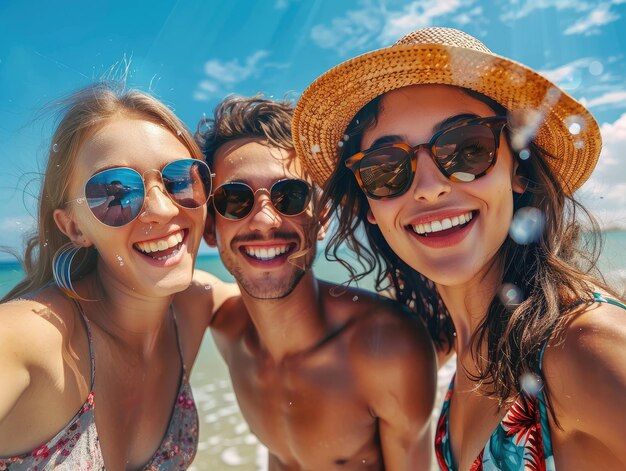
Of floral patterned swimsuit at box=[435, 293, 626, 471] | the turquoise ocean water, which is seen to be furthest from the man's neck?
floral patterned swimsuit at box=[435, 293, 626, 471]

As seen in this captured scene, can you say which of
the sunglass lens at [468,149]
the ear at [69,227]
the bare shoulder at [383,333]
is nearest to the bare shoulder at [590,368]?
the sunglass lens at [468,149]

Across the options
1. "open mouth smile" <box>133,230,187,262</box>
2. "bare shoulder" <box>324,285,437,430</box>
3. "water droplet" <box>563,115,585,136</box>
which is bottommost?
"bare shoulder" <box>324,285,437,430</box>

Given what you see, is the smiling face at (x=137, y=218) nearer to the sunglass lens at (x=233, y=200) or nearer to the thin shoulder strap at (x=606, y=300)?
the sunglass lens at (x=233, y=200)

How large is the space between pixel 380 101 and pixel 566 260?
1.18 meters

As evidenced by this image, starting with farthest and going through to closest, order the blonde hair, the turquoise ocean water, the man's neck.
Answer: the turquoise ocean water < the man's neck < the blonde hair

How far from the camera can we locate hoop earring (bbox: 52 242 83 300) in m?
2.50

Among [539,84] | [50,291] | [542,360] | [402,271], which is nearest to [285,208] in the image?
[402,271]

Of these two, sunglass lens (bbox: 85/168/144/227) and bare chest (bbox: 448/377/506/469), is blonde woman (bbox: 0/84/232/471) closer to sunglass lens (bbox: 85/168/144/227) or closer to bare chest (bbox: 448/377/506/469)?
sunglass lens (bbox: 85/168/144/227)

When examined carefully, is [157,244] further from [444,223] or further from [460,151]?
[460,151]

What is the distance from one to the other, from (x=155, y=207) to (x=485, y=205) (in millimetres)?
1675

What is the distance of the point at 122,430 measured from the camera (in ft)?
9.00

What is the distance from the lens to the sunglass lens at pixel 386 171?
83.1 inches

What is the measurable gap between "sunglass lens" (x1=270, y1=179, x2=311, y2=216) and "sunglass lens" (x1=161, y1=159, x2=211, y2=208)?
45cm

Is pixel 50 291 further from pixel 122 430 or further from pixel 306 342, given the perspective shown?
pixel 306 342
